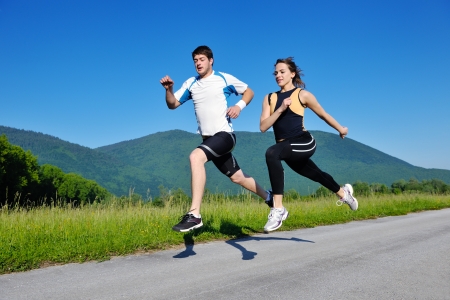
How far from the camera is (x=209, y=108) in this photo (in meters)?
5.20

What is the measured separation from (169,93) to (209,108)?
55cm

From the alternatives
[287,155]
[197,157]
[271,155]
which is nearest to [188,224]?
[197,157]

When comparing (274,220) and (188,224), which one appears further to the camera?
(274,220)

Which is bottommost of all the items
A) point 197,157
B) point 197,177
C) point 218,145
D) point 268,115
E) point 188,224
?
point 188,224

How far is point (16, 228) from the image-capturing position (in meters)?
6.11

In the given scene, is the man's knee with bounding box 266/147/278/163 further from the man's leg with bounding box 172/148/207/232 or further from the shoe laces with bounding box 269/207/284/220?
the man's leg with bounding box 172/148/207/232

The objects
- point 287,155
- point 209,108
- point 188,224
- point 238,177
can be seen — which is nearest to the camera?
point 188,224

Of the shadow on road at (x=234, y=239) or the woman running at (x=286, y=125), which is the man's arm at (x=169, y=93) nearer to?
the woman running at (x=286, y=125)

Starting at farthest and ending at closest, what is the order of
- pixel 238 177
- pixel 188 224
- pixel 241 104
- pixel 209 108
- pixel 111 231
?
pixel 111 231, pixel 238 177, pixel 241 104, pixel 209 108, pixel 188 224

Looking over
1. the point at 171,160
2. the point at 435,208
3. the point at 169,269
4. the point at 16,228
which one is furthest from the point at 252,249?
the point at 171,160

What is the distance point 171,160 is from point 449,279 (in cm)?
17245

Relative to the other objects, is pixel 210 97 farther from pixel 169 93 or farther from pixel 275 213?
pixel 275 213

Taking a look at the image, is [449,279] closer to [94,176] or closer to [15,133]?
[94,176]

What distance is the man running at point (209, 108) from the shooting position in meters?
4.84
